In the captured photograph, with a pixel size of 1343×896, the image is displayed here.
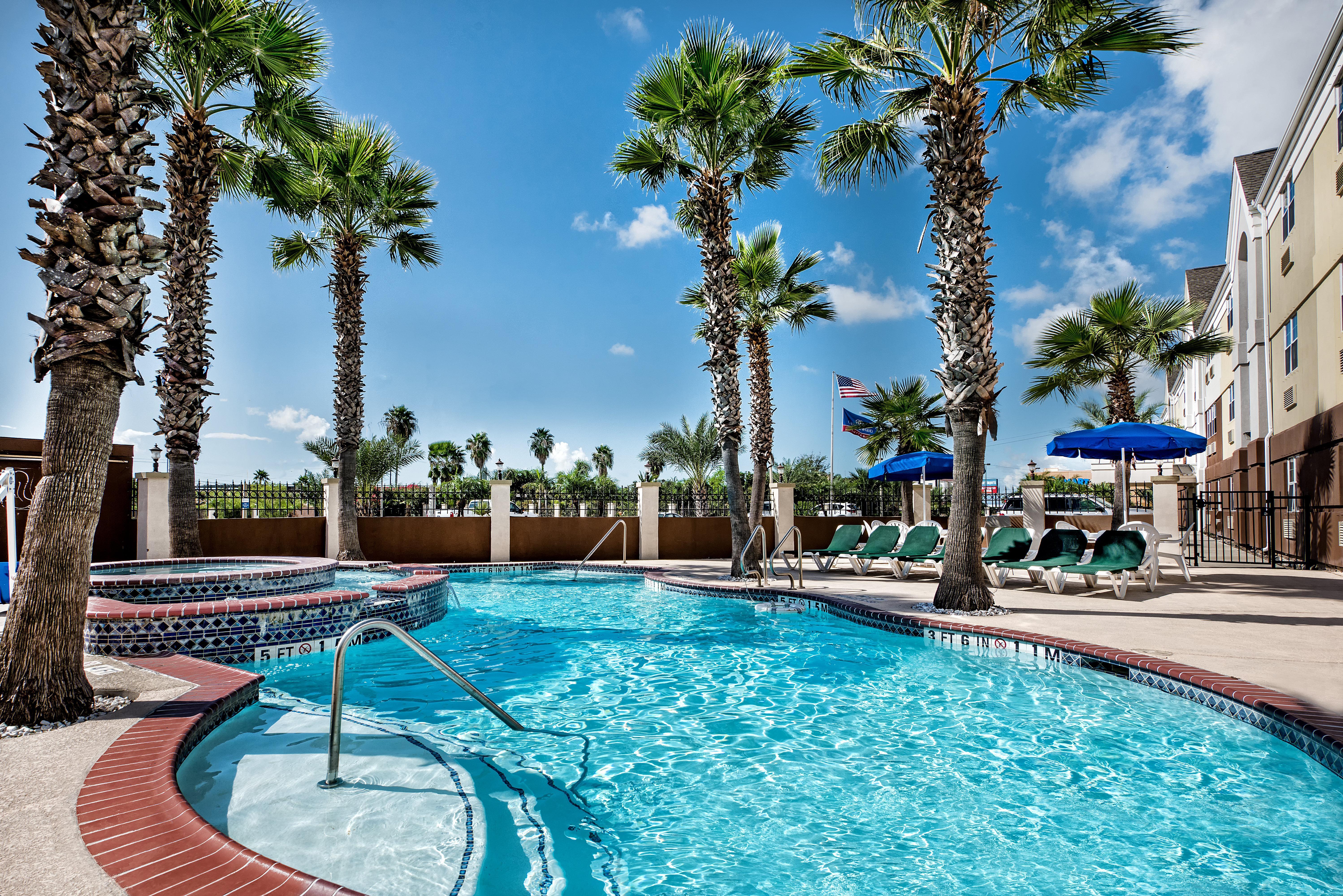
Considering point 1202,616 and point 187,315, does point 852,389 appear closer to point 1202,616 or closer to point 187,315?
point 1202,616

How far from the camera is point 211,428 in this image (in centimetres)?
1205

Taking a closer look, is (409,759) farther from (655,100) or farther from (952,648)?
(655,100)

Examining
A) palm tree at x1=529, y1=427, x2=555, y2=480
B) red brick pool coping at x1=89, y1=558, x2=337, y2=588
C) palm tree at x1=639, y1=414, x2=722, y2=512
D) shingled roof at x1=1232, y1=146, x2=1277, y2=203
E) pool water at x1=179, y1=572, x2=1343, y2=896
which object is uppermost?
shingled roof at x1=1232, y1=146, x2=1277, y2=203

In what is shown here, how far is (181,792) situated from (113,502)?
14.8m

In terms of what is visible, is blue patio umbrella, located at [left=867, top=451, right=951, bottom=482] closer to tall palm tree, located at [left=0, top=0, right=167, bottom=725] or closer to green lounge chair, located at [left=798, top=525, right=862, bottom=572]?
green lounge chair, located at [left=798, top=525, right=862, bottom=572]

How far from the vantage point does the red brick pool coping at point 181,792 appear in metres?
2.19

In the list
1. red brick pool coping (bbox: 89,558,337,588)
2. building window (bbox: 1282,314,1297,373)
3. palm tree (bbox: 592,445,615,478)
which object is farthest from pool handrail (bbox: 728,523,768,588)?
palm tree (bbox: 592,445,615,478)

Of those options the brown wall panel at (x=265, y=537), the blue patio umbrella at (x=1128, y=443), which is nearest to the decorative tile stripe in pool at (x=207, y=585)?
the brown wall panel at (x=265, y=537)

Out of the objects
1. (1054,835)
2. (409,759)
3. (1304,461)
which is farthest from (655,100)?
(1304,461)

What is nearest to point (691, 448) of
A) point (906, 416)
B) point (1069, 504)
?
point (906, 416)

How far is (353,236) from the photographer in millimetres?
15227

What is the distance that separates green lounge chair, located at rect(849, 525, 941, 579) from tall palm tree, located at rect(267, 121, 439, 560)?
10700 millimetres

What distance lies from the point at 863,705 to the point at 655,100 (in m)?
10.0

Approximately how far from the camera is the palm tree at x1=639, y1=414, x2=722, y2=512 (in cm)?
3528
